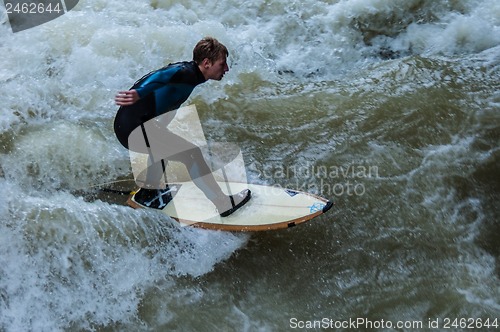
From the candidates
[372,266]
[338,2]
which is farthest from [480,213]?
[338,2]

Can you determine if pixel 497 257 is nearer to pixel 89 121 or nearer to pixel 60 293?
pixel 60 293

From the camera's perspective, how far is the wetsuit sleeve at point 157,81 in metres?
3.86

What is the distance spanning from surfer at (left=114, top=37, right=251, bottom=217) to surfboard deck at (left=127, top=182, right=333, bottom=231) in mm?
109

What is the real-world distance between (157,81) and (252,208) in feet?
4.60

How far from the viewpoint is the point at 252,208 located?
4.73m

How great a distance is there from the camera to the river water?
412 cm

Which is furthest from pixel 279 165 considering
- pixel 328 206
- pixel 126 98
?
pixel 126 98

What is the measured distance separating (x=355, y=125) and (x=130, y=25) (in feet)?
9.68
